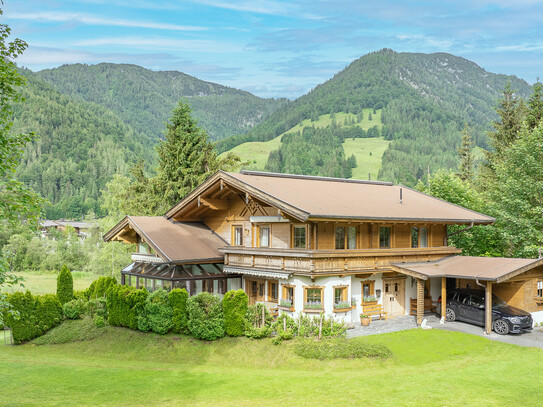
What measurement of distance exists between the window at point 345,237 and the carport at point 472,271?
2408 mm

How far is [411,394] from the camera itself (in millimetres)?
14477

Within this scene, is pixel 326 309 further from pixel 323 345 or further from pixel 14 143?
pixel 14 143

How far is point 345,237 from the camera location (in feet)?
80.9

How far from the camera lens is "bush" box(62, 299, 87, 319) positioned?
25.6m

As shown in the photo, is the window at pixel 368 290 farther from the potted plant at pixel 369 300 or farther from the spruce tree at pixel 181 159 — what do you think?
the spruce tree at pixel 181 159

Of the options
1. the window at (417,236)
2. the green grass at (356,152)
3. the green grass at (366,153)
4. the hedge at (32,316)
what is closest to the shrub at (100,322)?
the hedge at (32,316)

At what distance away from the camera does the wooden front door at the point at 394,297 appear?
2630cm

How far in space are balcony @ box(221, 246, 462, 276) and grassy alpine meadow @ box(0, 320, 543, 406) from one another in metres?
3.44

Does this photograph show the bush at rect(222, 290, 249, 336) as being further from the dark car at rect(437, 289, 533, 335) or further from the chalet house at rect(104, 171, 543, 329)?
the dark car at rect(437, 289, 533, 335)

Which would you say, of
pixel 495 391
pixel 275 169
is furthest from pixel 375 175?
pixel 495 391

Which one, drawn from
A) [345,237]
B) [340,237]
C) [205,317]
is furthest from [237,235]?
[205,317]

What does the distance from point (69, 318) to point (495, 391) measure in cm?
2031

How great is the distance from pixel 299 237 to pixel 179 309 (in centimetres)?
655

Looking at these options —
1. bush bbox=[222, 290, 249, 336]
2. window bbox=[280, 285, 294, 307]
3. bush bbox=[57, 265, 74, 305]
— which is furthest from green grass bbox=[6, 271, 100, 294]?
bush bbox=[222, 290, 249, 336]
